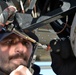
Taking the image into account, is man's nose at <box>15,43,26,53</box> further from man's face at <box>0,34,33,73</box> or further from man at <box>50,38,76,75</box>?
man at <box>50,38,76,75</box>

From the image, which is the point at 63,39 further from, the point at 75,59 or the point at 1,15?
the point at 1,15

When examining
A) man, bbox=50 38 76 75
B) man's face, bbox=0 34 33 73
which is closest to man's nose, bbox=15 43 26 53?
man's face, bbox=0 34 33 73

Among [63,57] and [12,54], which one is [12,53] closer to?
[12,54]

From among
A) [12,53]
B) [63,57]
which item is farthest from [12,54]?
[63,57]

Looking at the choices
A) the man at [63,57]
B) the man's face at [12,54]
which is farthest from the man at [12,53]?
the man at [63,57]

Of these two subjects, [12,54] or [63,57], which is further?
[12,54]

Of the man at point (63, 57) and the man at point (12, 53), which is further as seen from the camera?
the man at point (12, 53)

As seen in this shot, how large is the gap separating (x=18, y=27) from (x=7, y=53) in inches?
12.0

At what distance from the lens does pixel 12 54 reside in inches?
53.6

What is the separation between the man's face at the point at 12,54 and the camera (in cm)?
135

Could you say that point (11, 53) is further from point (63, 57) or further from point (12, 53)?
point (63, 57)

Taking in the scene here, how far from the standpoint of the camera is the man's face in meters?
1.35

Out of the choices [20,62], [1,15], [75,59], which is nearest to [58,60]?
[75,59]

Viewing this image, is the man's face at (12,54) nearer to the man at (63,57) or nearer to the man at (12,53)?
the man at (12,53)
